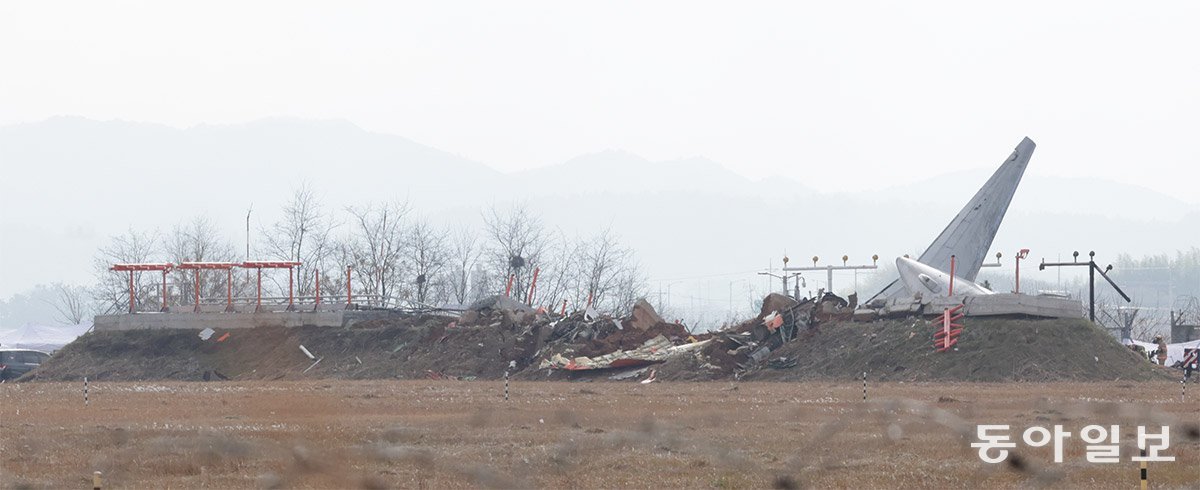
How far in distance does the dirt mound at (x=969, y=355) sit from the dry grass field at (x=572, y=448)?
17551 mm

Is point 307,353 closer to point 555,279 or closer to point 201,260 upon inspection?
point 201,260

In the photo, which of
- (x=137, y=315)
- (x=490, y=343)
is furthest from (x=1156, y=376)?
(x=137, y=315)

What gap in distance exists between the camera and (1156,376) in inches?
2028

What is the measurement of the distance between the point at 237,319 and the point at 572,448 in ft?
148

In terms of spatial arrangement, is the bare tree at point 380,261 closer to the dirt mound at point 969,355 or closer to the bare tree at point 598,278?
the bare tree at point 598,278

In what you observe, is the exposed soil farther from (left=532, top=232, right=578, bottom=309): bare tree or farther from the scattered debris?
(left=532, top=232, right=578, bottom=309): bare tree

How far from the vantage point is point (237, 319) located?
6562cm

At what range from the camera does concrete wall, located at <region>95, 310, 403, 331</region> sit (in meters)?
64.9

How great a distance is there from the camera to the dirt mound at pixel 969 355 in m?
50.9

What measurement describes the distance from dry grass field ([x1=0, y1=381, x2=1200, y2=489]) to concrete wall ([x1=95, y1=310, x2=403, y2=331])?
103 ft

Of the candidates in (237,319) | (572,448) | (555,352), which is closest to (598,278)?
(237,319)

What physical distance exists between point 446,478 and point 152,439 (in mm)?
6798

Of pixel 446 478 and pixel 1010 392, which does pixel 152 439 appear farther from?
pixel 1010 392

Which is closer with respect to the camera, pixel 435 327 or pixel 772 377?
pixel 772 377
